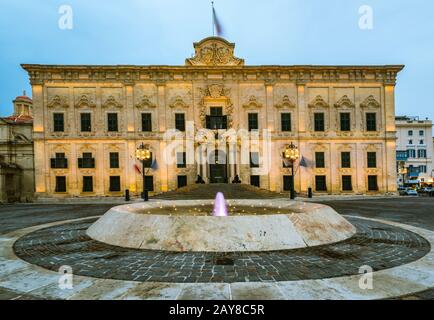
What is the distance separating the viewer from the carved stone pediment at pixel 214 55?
30.0 m

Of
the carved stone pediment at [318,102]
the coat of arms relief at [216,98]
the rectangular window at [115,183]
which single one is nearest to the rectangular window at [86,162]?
the rectangular window at [115,183]

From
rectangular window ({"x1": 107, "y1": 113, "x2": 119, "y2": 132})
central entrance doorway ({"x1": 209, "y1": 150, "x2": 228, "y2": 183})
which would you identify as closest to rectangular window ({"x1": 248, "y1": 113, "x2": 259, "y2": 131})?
central entrance doorway ({"x1": 209, "y1": 150, "x2": 228, "y2": 183})

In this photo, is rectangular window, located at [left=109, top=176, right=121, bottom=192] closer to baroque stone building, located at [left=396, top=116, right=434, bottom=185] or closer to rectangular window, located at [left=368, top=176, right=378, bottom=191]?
rectangular window, located at [left=368, top=176, right=378, bottom=191]

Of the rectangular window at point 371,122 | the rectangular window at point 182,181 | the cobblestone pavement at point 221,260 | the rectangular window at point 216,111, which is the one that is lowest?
the rectangular window at point 182,181

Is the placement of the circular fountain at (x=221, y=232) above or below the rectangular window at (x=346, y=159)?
below

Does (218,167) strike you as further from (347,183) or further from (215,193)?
(347,183)

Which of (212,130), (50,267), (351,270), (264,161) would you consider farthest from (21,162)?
(351,270)

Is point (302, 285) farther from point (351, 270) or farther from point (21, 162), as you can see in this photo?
point (21, 162)

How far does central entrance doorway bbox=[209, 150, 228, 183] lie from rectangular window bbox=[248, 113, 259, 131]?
4.54m

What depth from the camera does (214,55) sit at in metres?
30.0

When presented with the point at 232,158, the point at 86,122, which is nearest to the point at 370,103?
the point at 232,158

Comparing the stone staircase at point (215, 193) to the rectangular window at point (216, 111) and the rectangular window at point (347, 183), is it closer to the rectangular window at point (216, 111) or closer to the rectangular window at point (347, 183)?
the rectangular window at point (216, 111)

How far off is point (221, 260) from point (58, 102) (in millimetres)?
30825

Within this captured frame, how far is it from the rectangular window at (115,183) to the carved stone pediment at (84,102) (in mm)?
8493
